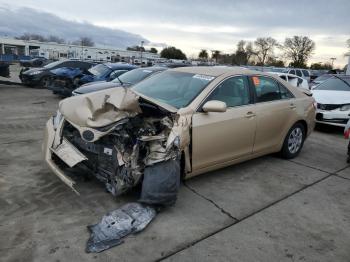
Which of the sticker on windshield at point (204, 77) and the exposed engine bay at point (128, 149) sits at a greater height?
the sticker on windshield at point (204, 77)

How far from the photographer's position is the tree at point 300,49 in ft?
230

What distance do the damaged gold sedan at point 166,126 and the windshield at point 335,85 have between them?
5.45 metres

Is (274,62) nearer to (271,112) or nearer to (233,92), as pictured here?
(271,112)

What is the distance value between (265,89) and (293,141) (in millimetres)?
1288

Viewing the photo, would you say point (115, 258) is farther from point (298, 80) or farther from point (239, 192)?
point (298, 80)

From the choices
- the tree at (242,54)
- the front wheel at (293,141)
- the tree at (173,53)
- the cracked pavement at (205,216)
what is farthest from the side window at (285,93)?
the tree at (173,53)

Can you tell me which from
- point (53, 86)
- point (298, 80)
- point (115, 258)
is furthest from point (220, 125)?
point (298, 80)

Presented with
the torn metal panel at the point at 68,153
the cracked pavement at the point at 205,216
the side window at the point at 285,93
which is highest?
the side window at the point at 285,93

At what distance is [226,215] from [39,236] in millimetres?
1976

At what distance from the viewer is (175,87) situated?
4609mm

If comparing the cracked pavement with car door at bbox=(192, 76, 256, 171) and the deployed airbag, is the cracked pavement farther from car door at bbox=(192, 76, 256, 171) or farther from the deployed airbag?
car door at bbox=(192, 76, 256, 171)

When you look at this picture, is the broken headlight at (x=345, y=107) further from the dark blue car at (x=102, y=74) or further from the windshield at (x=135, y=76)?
the dark blue car at (x=102, y=74)

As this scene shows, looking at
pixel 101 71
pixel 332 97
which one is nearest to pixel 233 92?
pixel 332 97

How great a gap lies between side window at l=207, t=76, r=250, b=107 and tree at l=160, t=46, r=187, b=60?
257ft
